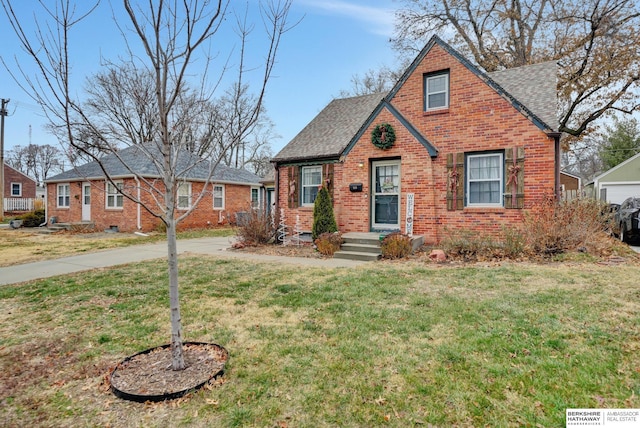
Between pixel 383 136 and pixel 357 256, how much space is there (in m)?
3.98

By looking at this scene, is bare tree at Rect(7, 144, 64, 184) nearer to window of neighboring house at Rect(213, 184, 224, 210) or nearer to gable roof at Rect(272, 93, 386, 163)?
window of neighboring house at Rect(213, 184, 224, 210)

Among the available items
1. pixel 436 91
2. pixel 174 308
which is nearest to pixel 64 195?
pixel 436 91

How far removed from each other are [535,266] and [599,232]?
2460 millimetres

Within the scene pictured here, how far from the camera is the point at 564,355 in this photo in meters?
3.37

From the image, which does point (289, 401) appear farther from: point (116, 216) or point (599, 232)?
point (116, 216)

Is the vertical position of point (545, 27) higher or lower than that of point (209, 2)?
higher

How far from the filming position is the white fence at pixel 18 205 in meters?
33.2

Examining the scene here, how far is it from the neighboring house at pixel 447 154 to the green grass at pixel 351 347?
3.49 m

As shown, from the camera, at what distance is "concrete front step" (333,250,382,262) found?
915 centimetres

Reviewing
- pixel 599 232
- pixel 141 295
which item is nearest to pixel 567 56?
pixel 599 232

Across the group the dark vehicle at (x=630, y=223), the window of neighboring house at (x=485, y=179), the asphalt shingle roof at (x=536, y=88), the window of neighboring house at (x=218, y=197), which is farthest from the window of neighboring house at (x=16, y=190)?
the dark vehicle at (x=630, y=223)

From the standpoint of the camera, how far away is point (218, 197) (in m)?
21.5

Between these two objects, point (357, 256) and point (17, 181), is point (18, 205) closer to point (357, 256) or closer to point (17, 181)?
point (17, 181)

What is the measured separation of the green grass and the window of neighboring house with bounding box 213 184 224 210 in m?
14.7
